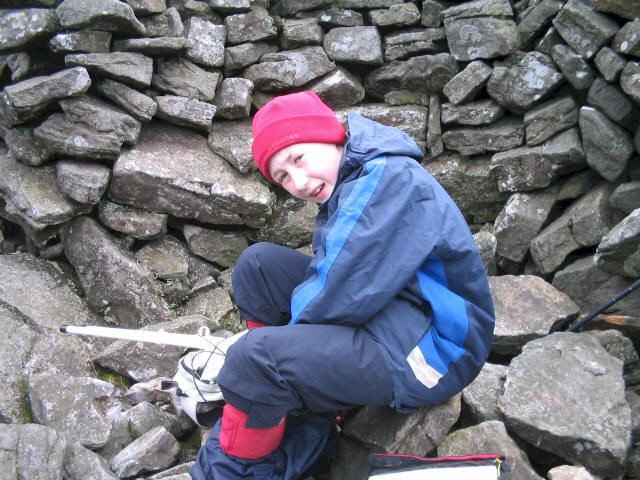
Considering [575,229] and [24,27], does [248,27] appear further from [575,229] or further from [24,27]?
[575,229]

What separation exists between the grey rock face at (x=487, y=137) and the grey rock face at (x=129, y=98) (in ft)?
10.4

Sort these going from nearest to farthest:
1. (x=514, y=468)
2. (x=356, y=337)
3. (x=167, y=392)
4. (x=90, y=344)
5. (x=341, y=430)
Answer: (x=356, y=337) < (x=514, y=468) < (x=341, y=430) < (x=167, y=392) < (x=90, y=344)

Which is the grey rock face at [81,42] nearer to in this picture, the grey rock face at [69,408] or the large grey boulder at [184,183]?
the large grey boulder at [184,183]

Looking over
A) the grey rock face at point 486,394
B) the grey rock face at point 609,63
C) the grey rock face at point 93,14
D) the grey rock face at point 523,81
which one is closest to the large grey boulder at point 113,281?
the grey rock face at point 93,14

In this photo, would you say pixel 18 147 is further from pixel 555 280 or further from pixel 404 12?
pixel 555 280

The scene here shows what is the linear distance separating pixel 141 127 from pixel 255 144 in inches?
109

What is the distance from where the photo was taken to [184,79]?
18.4 ft

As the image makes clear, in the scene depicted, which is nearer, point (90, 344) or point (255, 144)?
point (255, 144)

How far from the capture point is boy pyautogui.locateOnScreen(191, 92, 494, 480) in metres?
2.65

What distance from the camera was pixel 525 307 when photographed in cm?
452

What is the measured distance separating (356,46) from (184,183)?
2.52 m

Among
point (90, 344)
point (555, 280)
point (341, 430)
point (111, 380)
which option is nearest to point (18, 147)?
point (90, 344)

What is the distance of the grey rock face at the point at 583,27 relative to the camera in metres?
4.99

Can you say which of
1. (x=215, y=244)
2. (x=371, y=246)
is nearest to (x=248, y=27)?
(x=215, y=244)
